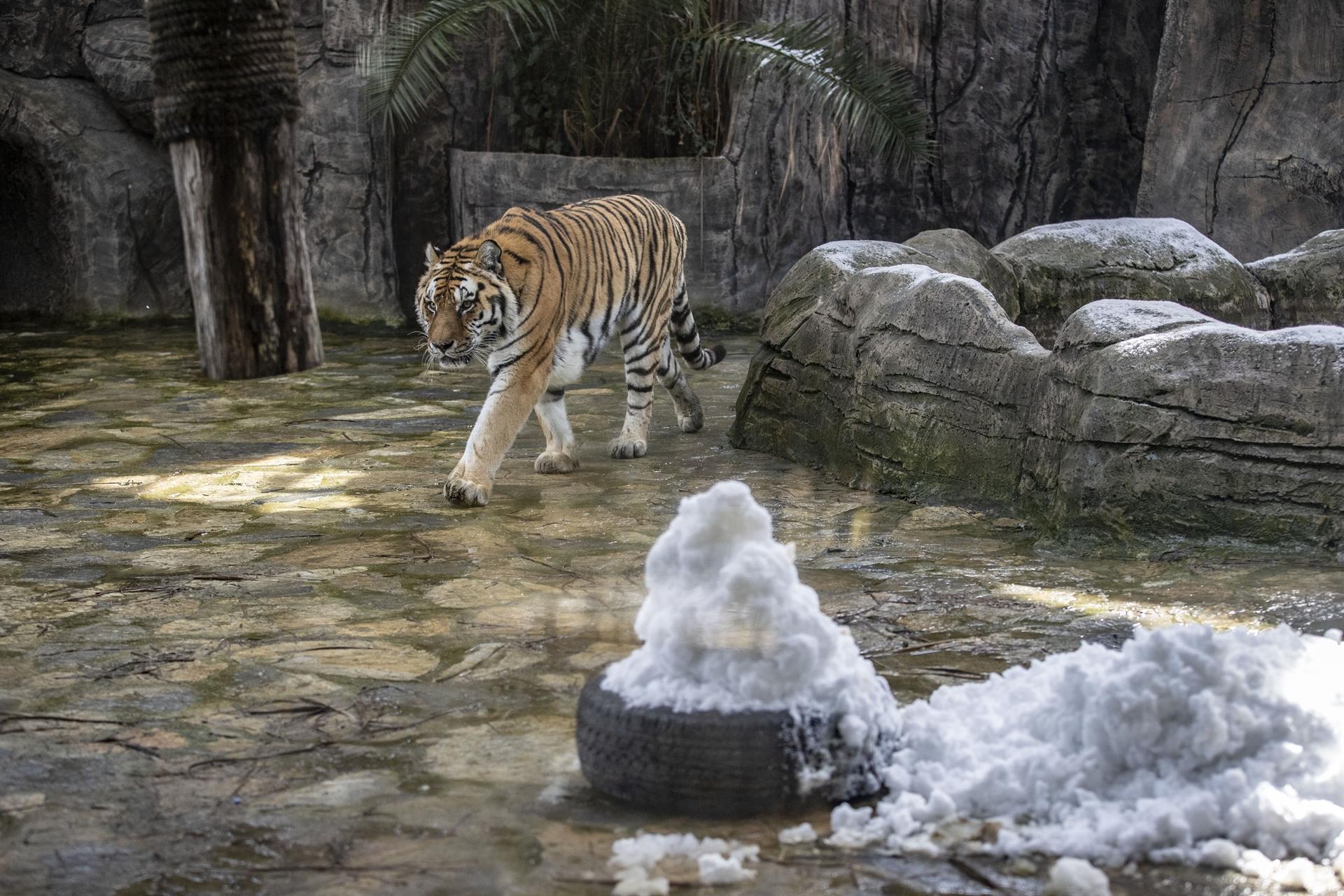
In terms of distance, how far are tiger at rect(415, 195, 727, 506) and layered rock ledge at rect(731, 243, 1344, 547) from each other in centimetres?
89

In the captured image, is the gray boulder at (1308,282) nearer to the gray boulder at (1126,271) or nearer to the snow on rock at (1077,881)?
the gray boulder at (1126,271)

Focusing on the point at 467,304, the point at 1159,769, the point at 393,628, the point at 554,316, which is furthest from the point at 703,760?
the point at 554,316

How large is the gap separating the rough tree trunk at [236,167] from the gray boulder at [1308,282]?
17.0ft

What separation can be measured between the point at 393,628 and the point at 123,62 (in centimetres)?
864

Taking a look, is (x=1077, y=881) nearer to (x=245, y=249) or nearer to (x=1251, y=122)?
(x=245, y=249)

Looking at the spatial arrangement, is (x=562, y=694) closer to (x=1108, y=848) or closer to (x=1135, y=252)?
(x=1108, y=848)

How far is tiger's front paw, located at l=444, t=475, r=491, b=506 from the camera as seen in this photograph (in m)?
5.38

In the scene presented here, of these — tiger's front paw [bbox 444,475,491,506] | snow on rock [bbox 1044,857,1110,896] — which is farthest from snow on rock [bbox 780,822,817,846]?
tiger's front paw [bbox 444,475,491,506]

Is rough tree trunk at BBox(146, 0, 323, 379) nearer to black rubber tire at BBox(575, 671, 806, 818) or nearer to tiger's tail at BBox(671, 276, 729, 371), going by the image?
tiger's tail at BBox(671, 276, 729, 371)

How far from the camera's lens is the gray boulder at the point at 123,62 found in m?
11.0

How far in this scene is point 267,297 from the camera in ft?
27.6

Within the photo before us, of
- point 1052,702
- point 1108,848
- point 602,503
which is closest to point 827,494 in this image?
point 602,503

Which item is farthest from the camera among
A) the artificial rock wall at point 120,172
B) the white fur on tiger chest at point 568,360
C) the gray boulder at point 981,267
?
the artificial rock wall at point 120,172

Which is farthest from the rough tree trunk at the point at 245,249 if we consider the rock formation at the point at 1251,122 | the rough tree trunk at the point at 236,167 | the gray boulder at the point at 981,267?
the rock formation at the point at 1251,122
